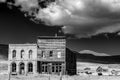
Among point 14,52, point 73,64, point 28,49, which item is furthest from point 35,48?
point 73,64

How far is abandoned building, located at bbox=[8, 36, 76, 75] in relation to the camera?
54375 mm

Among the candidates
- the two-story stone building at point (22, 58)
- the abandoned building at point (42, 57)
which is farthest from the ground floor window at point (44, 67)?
the two-story stone building at point (22, 58)

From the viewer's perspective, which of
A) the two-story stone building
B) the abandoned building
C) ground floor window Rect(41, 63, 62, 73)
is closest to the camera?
ground floor window Rect(41, 63, 62, 73)

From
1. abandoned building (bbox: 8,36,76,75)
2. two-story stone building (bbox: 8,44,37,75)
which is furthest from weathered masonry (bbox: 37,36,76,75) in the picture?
two-story stone building (bbox: 8,44,37,75)

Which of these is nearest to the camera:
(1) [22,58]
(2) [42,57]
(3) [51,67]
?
(3) [51,67]

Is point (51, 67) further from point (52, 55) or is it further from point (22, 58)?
point (22, 58)

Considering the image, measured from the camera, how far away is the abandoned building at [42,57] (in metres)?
54.4

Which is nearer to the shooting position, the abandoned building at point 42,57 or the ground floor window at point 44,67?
the ground floor window at point 44,67

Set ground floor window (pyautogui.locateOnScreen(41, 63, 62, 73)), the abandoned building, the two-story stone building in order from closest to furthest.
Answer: ground floor window (pyautogui.locateOnScreen(41, 63, 62, 73)) < the abandoned building < the two-story stone building

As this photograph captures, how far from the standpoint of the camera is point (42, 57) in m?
54.8

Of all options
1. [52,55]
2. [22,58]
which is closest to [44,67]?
[52,55]

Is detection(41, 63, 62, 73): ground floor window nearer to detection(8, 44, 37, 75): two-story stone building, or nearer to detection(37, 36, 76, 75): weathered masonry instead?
detection(37, 36, 76, 75): weathered masonry

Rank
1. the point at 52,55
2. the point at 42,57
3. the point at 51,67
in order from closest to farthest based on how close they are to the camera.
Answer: the point at 51,67 → the point at 52,55 → the point at 42,57

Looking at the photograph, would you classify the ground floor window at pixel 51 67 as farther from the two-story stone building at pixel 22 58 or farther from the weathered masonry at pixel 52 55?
the two-story stone building at pixel 22 58
